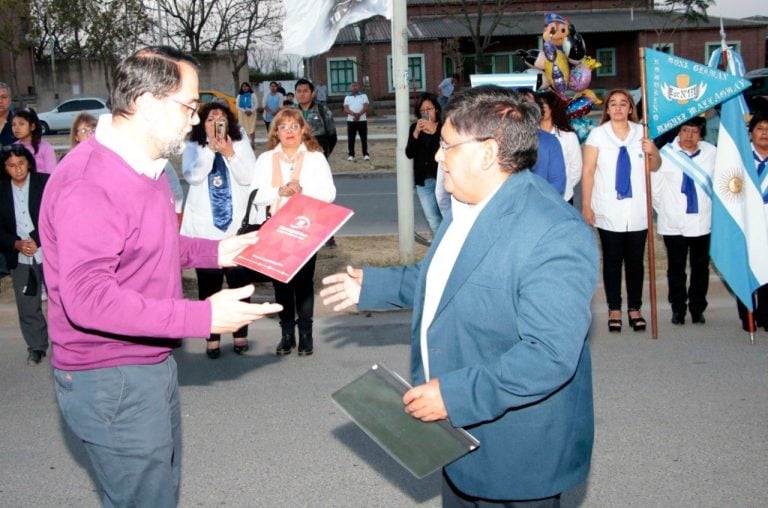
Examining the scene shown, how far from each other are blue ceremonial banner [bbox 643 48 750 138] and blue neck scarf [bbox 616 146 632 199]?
0.26 meters

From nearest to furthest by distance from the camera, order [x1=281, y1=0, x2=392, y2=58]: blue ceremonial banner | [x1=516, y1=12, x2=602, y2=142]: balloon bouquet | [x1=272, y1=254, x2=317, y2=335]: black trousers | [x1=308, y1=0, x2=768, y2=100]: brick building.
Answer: [x1=272, y1=254, x2=317, y2=335]: black trousers → [x1=281, y1=0, x2=392, y2=58]: blue ceremonial banner → [x1=516, y1=12, x2=602, y2=142]: balloon bouquet → [x1=308, y1=0, x2=768, y2=100]: brick building

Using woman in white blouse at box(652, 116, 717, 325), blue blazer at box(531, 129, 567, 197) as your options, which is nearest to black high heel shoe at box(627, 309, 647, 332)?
woman in white blouse at box(652, 116, 717, 325)

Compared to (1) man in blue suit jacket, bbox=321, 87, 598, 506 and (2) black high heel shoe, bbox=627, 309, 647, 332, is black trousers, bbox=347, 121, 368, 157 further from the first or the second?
(1) man in blue suit jacket, bbox=321, 87, 598, 506

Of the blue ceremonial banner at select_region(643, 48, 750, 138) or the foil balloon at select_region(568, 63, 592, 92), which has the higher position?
the foil balloon at select_region(568, 63, 592, 92)

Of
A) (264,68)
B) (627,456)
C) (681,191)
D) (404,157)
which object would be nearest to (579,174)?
(681,191)

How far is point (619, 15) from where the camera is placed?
49594mm

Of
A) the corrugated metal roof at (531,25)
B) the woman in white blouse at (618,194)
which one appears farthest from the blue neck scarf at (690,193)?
the corrugated metal roof at (531,25)

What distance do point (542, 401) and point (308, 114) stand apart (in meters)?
9.95

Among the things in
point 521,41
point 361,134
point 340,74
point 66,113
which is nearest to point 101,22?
point 66,113

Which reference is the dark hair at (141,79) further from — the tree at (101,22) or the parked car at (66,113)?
the tree at (101,22)

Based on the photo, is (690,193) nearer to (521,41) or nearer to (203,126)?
(203,126)

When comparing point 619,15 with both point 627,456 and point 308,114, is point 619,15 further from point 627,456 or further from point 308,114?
point 627,456

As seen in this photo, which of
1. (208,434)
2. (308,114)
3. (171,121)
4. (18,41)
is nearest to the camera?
(171,121)

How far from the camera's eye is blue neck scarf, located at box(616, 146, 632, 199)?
7.35m
